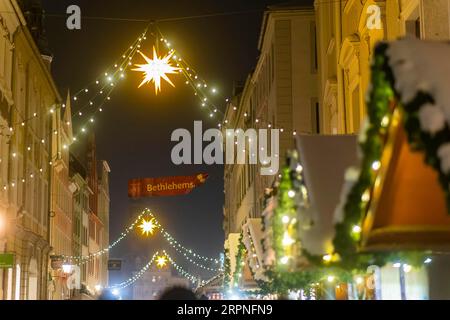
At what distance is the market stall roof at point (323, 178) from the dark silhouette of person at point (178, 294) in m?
1.27

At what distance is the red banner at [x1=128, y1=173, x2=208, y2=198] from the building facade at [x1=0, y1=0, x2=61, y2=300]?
4602mm

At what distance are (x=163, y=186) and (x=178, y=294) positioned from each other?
35.0m

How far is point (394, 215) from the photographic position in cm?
737

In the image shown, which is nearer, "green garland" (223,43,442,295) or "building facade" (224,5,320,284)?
"green garland" (223,43,442,295)

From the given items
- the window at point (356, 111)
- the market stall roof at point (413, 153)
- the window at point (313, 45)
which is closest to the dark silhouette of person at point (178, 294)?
the market stall roof at point (413, 153)

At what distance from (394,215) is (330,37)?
17961mm

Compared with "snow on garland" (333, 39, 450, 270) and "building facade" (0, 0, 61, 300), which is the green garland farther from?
"building facade" (0, 0, 61, 300)

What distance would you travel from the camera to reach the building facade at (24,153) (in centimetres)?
3097

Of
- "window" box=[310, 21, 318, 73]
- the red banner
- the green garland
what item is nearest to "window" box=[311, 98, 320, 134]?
"window" box=[310, 21, 318, 73]

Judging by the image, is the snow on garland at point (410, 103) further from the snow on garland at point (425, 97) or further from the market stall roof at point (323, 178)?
the market stall roof at point (323, 178)

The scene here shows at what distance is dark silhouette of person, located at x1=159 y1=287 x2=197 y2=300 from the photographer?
283 inches

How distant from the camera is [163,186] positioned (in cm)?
4209
